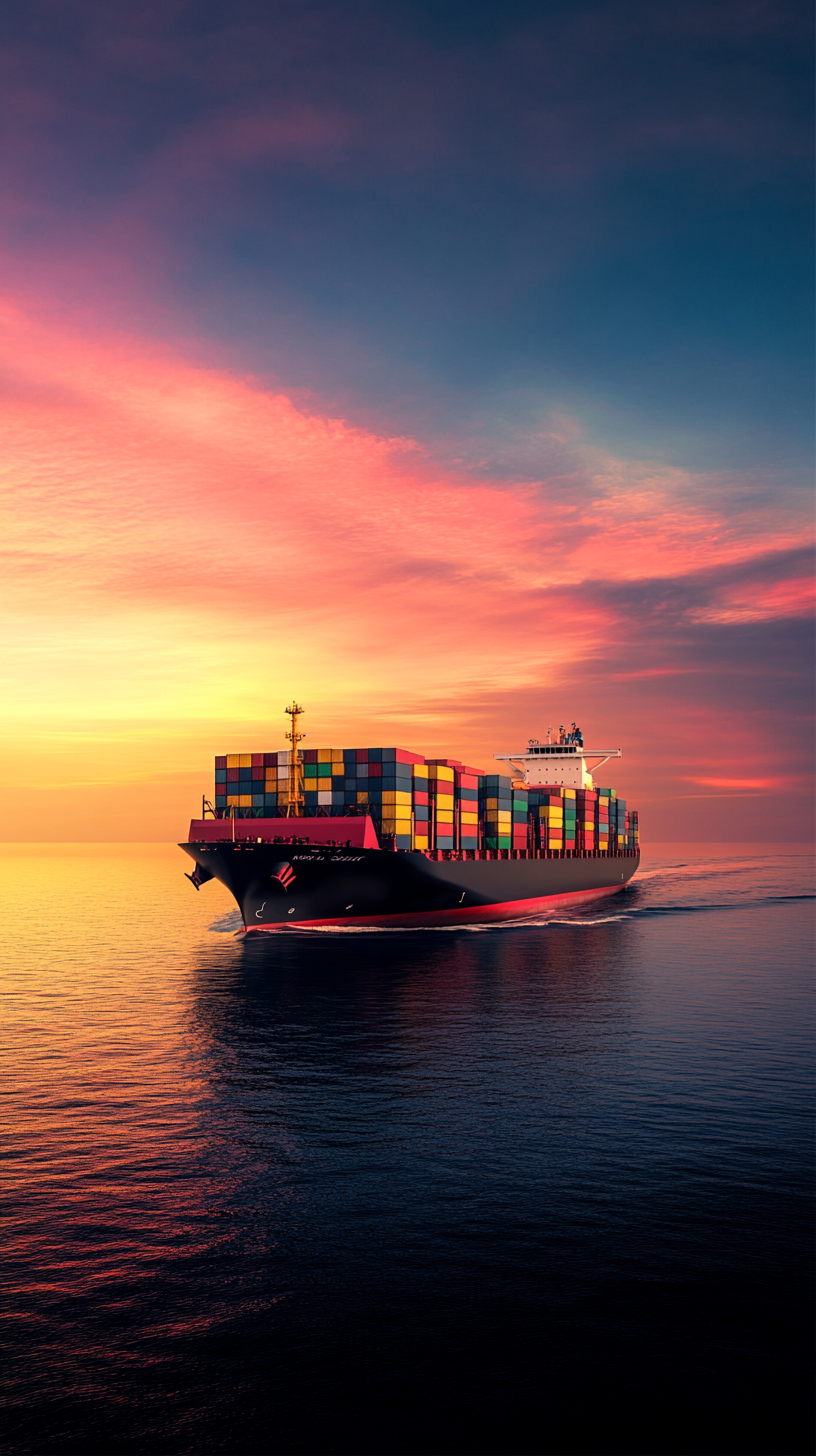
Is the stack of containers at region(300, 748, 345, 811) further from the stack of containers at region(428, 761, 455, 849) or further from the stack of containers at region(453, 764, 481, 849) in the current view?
the stack of containers at region(453, 764, 481, 849)

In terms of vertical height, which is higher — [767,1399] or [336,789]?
[336,789]

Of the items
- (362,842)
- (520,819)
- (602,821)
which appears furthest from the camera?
(602,821)

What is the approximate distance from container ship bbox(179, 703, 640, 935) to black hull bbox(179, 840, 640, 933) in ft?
0.36

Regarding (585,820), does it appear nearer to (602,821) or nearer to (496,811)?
(602,821)

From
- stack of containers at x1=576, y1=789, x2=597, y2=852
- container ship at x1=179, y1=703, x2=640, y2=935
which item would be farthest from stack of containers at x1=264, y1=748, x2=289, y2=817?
stack of containers at x1=576, y1=789, x2=597, y2=852

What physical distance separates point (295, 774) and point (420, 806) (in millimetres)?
10772

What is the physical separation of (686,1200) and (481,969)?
34.5 m

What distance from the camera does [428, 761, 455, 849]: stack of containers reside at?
7506 centimetres

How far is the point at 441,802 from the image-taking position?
76.1m

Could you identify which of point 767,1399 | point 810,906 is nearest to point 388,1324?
point 767,1399

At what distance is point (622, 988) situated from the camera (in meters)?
49.3

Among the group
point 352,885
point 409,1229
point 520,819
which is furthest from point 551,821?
point 409,1229

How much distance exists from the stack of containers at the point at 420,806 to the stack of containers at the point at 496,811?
34.6 ft

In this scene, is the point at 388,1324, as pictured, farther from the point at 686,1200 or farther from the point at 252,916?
the point at 252,916
